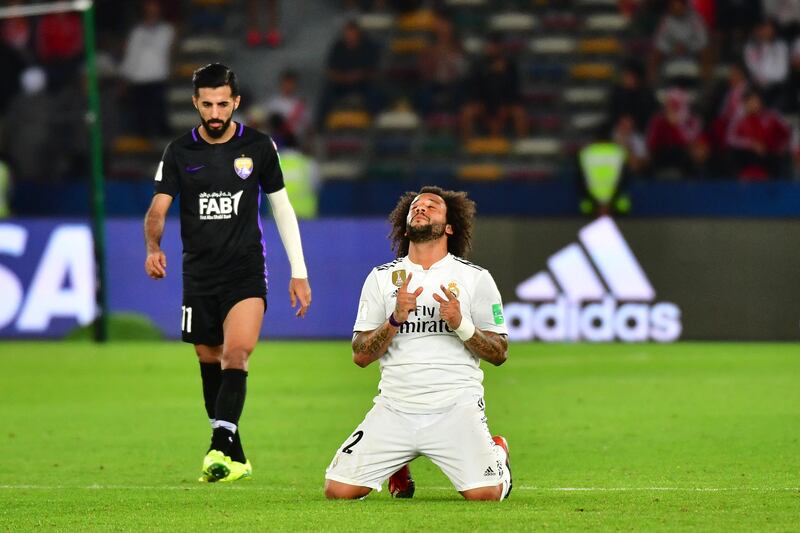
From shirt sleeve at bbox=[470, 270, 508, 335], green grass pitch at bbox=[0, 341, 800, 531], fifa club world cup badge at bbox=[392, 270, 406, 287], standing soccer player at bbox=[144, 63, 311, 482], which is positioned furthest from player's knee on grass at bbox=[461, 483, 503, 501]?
standing soccer player at bbox=[144, 63, 311, 482]

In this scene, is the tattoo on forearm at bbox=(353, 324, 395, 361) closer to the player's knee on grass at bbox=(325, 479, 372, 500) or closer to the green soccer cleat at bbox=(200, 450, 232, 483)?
the player's knee on grass at bbox=(325, 479, 372, 500)

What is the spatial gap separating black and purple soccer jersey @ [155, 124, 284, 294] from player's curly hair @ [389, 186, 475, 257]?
3.82 ft

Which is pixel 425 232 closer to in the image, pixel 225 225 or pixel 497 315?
pixel 497 315

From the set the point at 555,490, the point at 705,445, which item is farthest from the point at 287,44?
the point at 555,490

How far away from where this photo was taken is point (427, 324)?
8.27m

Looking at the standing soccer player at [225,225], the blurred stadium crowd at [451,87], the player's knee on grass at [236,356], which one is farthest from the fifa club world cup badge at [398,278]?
the blurred stadium crowd at [451,87]

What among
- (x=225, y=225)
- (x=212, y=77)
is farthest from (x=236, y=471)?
(x=212, y=77)

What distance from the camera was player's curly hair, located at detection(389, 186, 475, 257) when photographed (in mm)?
8656

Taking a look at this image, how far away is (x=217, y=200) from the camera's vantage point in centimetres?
955

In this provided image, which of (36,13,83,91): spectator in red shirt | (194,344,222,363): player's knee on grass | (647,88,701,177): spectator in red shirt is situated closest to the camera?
(194,344,222,363): player's knee on grass

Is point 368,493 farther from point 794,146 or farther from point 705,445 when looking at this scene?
point 794,146

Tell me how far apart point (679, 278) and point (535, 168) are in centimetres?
489

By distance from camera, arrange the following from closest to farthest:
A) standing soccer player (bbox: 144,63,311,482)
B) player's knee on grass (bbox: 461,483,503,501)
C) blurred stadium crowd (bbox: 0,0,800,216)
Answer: player's knee on grass (bbox: 461,483,503,501) → standing soccer player (bbox: 144,63,311,482) → blurred stadium crowd (bbox: 0,0,800,216)

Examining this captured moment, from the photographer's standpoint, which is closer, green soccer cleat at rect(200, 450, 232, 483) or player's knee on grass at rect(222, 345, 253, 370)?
green soccer cleat at rect(200, 450, 232, 483)
